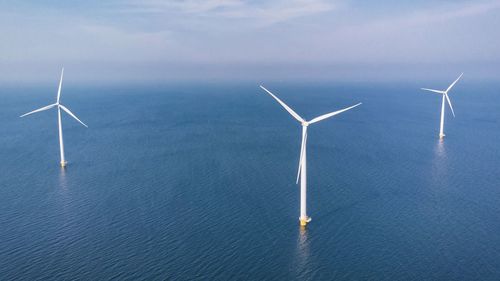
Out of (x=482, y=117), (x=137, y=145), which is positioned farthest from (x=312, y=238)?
(x=482, y=117)

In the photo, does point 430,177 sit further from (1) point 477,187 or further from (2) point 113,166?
(2) point 113,166

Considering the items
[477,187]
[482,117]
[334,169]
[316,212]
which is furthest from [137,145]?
[482,117]

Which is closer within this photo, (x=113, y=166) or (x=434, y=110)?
(x=113, y=166)

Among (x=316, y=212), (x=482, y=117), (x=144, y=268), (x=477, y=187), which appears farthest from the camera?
(x=482, y=117)

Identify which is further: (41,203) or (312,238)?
(41,203)

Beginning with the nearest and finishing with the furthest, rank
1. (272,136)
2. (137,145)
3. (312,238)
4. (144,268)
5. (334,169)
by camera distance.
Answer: (144,268), (312,238), (334,169), (137,145), (272,136)

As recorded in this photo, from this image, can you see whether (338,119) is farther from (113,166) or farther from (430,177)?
(113,166)
